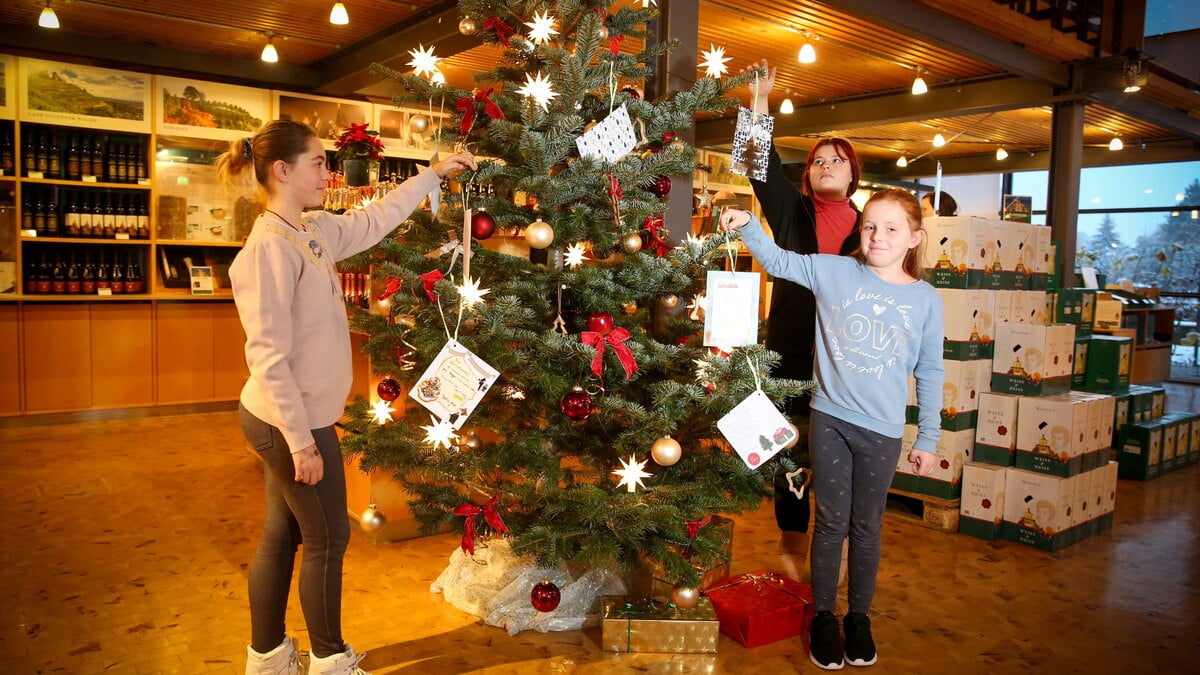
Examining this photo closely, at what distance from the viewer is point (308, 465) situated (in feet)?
5.90

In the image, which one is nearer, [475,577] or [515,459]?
[515,459]

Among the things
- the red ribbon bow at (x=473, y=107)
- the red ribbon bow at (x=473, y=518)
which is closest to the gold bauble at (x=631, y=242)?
the red ribbon bow at (x=473, y=107)

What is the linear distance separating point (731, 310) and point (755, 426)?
303mm

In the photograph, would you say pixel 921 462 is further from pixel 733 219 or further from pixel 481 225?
pixel 481 225

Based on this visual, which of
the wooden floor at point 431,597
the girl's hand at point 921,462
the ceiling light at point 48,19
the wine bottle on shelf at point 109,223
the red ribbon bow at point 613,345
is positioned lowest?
the wooden floor at point 431,597

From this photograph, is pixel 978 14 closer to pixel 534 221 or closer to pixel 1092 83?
pixel 1092 83

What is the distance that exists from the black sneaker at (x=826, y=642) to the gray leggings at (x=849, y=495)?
0.12 ft

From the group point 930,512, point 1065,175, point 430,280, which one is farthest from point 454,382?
point 1065,175

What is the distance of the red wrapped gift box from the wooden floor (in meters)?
0.04

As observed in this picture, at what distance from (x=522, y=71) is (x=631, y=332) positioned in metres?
0.85

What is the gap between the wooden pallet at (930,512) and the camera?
366 cm

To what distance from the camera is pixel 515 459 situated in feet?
7.41

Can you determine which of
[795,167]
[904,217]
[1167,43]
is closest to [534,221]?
[904,217]

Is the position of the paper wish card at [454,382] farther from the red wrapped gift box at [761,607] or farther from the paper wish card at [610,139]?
the red wrapped gift box at [761,607]
